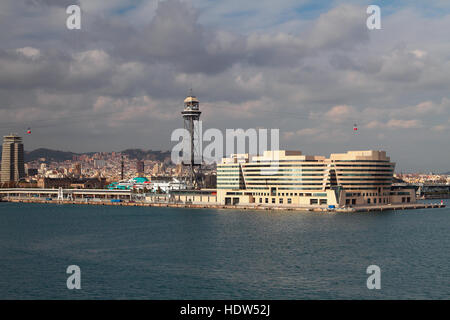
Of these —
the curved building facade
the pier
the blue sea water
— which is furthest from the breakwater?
the blue sea water

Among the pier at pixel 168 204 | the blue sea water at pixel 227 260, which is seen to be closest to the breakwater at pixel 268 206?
the pier at pixel 168 204

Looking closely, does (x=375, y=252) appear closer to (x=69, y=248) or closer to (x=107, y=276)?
(x=107, y=276)

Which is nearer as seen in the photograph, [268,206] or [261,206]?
[268,206]

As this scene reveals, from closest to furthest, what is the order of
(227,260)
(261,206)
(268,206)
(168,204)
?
1. (227,260)
2. (268,206)
3. (261,206)
4. (168,204)

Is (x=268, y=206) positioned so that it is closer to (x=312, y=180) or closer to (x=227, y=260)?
(x=312, y=180)

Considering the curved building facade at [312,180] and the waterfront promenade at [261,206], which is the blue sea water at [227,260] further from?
the curved building facade at [312,180]

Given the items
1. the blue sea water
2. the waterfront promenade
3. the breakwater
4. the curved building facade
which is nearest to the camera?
the blue sea water

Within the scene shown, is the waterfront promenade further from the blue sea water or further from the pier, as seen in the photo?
the blue sea water

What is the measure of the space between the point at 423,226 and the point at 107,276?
49093mm

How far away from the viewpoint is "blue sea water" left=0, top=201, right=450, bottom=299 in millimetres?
33375

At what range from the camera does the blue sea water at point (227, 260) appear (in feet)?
109

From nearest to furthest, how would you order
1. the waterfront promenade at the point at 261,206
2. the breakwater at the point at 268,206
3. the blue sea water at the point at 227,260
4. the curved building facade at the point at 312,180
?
the blue sea water at the point at 227,260, the breakwater at the point at 268,206, the waterfront promenade at the point at 261,206, the curved building facade at the point at 312,180

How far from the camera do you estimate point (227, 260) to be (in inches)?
1703

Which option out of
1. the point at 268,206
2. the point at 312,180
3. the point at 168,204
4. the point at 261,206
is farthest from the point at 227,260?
the point at 168,204
